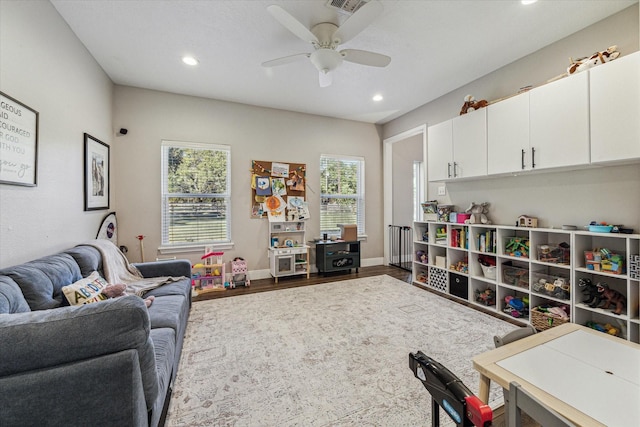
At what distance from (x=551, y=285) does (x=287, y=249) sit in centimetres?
337

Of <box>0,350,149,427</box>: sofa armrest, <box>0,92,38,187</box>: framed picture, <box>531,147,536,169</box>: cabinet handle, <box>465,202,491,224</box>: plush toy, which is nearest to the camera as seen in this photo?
<box>0,350,149,427</box>: sofa armrest

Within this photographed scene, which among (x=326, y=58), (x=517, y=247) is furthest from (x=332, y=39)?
(x=517, y=247)

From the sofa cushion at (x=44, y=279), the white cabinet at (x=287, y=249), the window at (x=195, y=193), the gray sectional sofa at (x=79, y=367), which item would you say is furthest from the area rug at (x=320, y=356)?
the window at (x=195, y=193)

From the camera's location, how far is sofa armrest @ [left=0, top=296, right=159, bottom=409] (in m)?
0.91

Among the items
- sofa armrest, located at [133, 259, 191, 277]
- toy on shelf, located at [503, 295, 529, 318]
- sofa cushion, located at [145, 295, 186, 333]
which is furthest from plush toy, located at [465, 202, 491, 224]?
sofa armrest, located at [133, 259, 191, 277]

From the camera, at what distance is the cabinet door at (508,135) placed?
2.71m

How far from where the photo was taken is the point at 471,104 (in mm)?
3316

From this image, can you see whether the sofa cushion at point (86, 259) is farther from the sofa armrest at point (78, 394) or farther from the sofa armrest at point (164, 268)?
the sofa armrest at point (78, 394)

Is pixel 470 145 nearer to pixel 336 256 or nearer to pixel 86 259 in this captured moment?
pixel 336 256

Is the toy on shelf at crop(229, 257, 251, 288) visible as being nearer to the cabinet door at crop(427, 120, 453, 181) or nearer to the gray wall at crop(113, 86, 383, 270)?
the gray wall at crop(113, 86, 383, 270)

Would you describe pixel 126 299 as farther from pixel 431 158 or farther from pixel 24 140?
pixel 431 158

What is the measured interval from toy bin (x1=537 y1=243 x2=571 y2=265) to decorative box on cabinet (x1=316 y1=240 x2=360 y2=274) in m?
2.70

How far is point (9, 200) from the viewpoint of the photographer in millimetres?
1716

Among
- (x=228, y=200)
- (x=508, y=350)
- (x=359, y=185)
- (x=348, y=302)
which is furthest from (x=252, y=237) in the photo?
(x=508, y=350)
